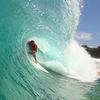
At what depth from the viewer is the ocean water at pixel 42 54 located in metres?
9.22

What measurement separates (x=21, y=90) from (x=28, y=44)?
10.6 m

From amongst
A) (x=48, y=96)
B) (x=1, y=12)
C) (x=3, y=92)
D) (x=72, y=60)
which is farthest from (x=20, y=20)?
(x=72, y=60)

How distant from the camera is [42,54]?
2445 centimetres

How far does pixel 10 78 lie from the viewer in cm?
896

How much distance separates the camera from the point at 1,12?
36.2 feet

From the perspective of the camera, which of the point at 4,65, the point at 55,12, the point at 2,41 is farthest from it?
the point at 55,12

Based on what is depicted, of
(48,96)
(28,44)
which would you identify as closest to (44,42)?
(28,44)

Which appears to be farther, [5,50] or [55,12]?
[55,12]

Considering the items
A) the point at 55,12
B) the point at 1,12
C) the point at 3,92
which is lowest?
the point at 3,92

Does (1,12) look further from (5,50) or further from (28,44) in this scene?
(28,44)

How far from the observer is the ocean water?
30.2 ft

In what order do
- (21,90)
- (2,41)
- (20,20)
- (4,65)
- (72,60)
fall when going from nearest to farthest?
(21,90), (4,65), (2,41), (20,20), (72,60)

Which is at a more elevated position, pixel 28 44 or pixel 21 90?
pixel 28 44

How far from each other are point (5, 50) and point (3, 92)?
329cm
